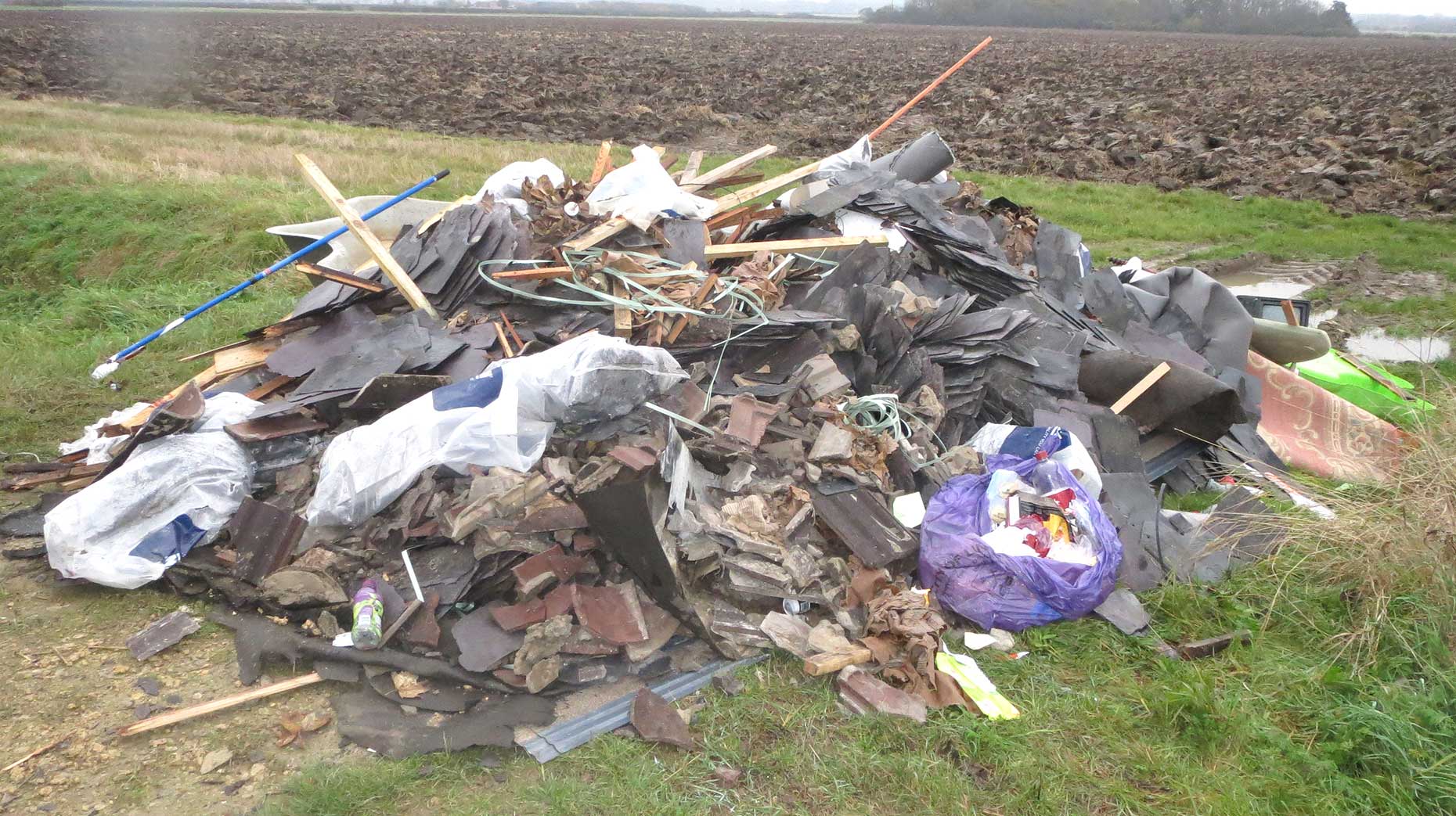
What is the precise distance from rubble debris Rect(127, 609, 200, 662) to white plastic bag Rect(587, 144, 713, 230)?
3444 millimetres

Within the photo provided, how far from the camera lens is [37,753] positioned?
10.4 feet

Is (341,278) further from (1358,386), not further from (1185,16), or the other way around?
(1185,16)

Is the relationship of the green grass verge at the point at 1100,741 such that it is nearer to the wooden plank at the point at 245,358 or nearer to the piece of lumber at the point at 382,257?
the wooden plank at the point at 245,358

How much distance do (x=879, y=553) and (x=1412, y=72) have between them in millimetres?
42651

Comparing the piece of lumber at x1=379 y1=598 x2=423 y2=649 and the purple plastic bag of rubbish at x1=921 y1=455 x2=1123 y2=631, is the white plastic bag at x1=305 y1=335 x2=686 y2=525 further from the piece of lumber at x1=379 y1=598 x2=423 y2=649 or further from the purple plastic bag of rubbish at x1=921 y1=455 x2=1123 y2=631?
the purple plastic bag of rubbish at x1=921 y1=455 x2=1123 y2=631

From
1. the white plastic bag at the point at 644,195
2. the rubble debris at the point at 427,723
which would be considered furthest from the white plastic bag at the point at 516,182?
the rubble debris at the point at 427,723

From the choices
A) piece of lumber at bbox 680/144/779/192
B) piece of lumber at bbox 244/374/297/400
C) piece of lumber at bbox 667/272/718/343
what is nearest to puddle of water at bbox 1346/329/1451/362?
piece of lumber at bbox 680/144/779/192

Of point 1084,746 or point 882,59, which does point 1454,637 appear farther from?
point 882,59

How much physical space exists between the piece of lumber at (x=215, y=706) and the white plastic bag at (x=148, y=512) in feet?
2.99

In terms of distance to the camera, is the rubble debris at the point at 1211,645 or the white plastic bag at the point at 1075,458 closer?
the rubble debris at the point at 1211,645

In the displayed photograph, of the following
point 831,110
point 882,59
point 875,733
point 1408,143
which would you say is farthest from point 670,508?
point 882,59

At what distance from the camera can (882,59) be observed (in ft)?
136

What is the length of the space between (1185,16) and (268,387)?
106197 millimetres

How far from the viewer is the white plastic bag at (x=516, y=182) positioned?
254 inches
